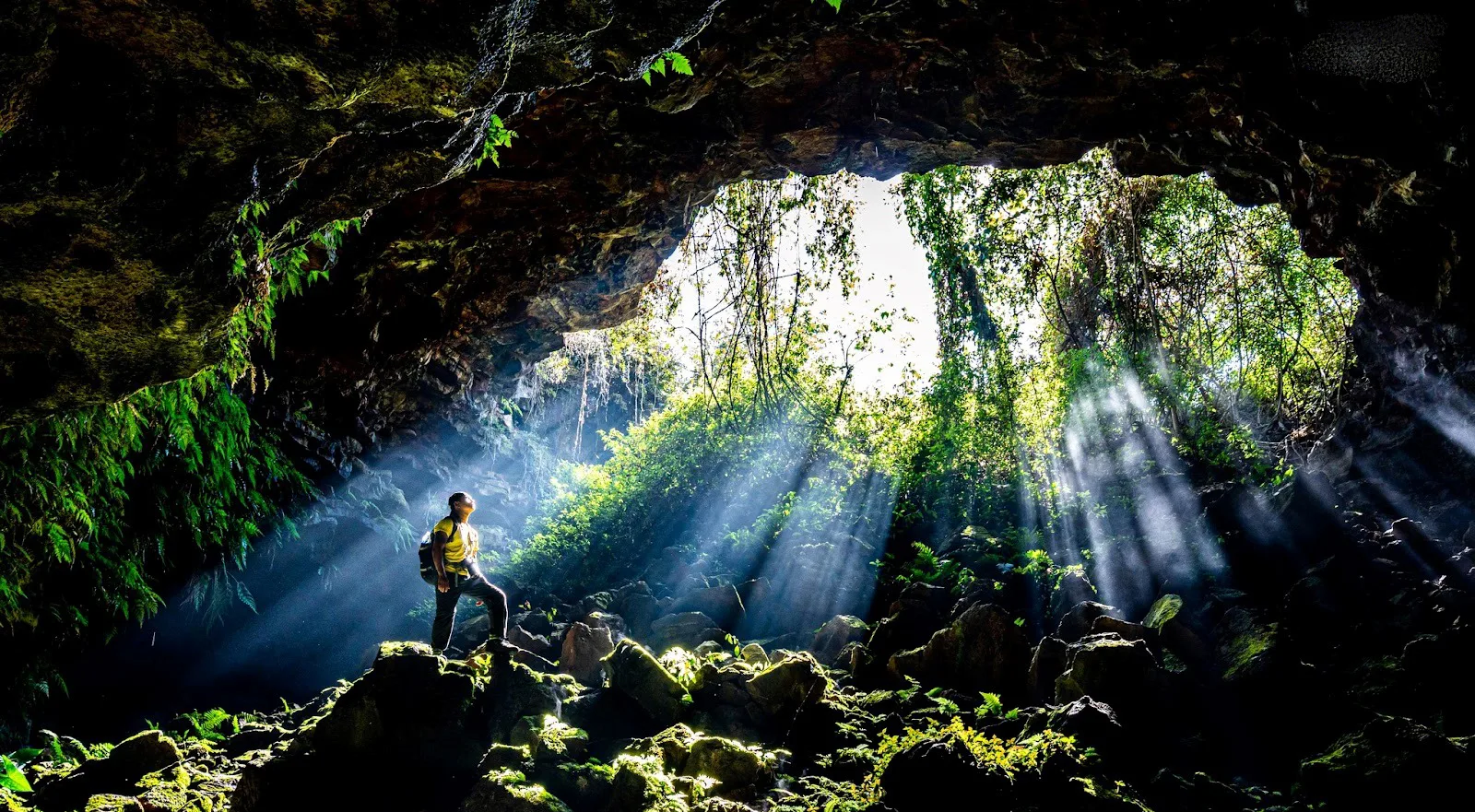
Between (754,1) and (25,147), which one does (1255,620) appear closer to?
(754,1)

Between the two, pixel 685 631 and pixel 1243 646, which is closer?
pixel 1243 646

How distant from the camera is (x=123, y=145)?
2203 mm

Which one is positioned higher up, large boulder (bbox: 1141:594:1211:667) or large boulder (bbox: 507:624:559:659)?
large boulder (bbox: 1141:594:1211:667)

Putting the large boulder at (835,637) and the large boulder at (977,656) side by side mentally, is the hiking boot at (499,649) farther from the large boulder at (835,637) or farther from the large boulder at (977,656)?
the large boulder at (835,637)

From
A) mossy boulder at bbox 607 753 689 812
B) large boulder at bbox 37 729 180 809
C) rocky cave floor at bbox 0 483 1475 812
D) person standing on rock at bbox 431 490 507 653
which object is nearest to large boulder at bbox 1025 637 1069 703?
rocky cave floor at bbox 0 483 1475 812

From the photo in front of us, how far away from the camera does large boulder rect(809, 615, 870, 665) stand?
859 centimetres

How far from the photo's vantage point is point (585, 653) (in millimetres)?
7270

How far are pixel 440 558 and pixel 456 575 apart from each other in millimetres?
242

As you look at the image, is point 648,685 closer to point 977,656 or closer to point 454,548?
point 454,548

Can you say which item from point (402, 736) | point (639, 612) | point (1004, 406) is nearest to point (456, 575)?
point (402, 736)

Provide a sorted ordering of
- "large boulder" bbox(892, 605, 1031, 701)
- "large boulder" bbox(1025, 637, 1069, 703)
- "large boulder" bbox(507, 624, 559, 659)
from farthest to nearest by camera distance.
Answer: "large boulder" bbox(507, 624, 559, 659)
"large boulder" bbox(892, 605, 1031, 701)
"large boulder" bbox(1025, 637, 1069, 703)

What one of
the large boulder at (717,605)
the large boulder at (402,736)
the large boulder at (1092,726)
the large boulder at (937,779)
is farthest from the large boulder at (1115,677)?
the large boulder at (717,605)

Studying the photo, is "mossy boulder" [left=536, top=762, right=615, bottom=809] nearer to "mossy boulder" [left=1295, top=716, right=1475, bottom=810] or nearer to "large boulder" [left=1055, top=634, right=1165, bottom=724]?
"large boulder" [left=1055, top=634, right=1165, bottom=724]

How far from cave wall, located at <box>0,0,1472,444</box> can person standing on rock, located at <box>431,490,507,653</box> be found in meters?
3.26
